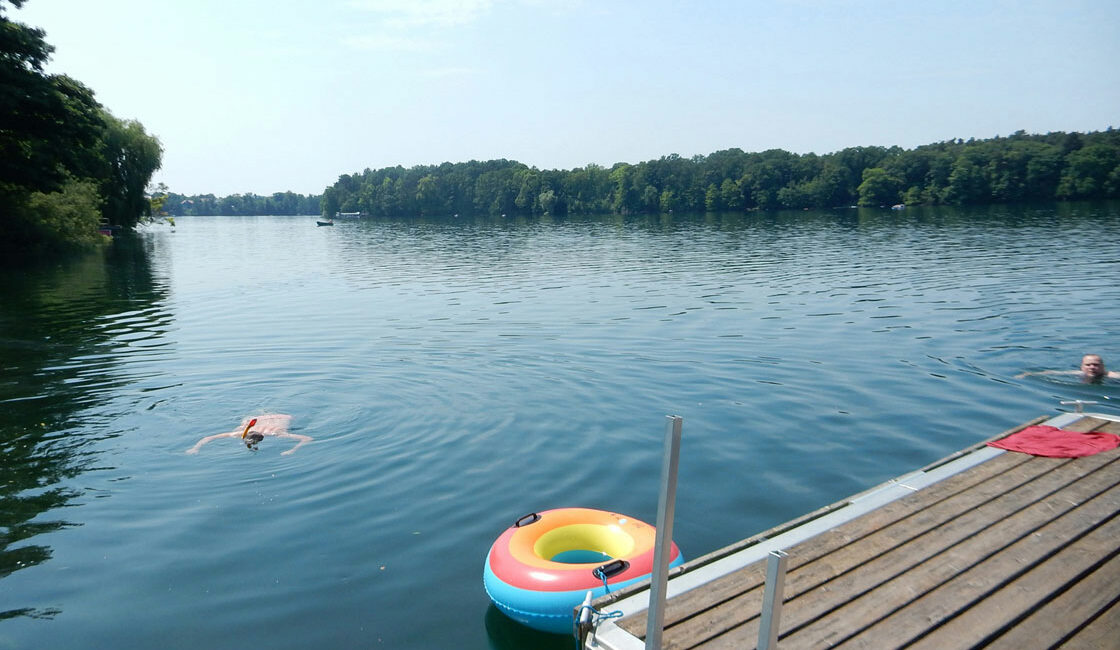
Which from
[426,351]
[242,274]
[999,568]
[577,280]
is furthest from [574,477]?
[242,274]

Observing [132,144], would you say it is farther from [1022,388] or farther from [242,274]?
[1022,388]

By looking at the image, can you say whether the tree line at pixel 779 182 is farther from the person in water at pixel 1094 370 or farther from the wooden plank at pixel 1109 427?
the wooden plank at pixel 1109 427

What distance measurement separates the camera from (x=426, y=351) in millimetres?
15328

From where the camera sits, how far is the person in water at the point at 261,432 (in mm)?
9484

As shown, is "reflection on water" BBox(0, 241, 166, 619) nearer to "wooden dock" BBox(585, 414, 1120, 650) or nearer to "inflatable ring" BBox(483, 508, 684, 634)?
"inflatable ring" BBox(483, 508, 684, 634)

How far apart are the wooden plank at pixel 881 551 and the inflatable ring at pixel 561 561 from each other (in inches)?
29.8

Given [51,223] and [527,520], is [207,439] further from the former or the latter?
[51,223]

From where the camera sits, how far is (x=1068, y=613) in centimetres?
423

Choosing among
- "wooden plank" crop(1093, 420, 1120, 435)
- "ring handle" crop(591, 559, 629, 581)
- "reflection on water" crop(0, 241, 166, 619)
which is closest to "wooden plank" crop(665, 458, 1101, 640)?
"ring handle" crop(591, 559, 629, 581)

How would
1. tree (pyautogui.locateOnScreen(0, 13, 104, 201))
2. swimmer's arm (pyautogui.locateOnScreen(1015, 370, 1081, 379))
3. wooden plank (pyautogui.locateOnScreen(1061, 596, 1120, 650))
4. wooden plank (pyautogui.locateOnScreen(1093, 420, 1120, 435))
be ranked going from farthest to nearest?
1. tree (pyautogui.locateOnScreen(0, 13, 104, 201))
2. swimmer's arm (pyautogui.locateOnScreen(1015, 370, 1081, 379))
3. wooden plank (pyautogui.locateOnScreen(1093, 420, 1120, 435))
4. wooden plank (pyautogui.locateOnScreen(1061, 596, 1120, 650))

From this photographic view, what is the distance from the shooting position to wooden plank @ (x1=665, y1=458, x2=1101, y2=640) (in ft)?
14.3

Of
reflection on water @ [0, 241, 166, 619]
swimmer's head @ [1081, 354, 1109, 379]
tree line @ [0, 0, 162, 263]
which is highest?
tree line @ [0, 0, 162, 263]

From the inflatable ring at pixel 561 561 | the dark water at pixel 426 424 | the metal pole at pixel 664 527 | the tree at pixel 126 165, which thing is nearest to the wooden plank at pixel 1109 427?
the dark water at pixel 426 424

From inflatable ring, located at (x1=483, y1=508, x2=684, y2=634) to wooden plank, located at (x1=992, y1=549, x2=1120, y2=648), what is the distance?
2.13 metres
